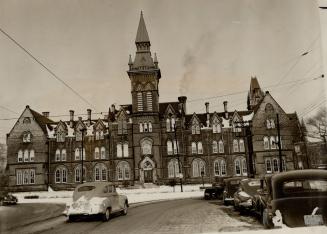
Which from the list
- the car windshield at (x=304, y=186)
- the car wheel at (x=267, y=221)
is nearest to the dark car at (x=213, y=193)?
the car wheel at (x=267, y=221)

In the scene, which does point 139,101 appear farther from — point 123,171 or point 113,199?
point 113,199

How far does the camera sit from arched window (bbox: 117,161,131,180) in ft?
147

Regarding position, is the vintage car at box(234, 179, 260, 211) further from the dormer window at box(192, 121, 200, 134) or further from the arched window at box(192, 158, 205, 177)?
the dormer window at box(192, 121, 200, 134)

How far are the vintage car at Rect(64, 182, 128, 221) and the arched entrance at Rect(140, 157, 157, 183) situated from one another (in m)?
30.5

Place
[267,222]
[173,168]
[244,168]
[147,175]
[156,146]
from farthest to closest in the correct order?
[244,168] → [173,168] → [156,146] → [147,175] → [267,222]

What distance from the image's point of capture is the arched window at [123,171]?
4494 centimetres

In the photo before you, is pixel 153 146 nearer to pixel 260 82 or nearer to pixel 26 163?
pixel 26 163

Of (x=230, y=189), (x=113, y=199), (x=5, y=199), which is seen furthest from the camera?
(x=230, y=189)

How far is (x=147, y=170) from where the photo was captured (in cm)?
4484

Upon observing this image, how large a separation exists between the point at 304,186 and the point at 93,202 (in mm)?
6462

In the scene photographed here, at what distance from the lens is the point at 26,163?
114 feet

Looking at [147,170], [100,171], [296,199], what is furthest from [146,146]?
[296,199]

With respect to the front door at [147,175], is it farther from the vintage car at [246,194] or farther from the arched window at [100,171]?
the vintage car at [246,194]

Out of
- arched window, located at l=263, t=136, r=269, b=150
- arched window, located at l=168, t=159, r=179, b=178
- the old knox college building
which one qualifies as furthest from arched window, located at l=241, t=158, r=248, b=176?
arched window, located at l=168, t=159, r=179, b=178
